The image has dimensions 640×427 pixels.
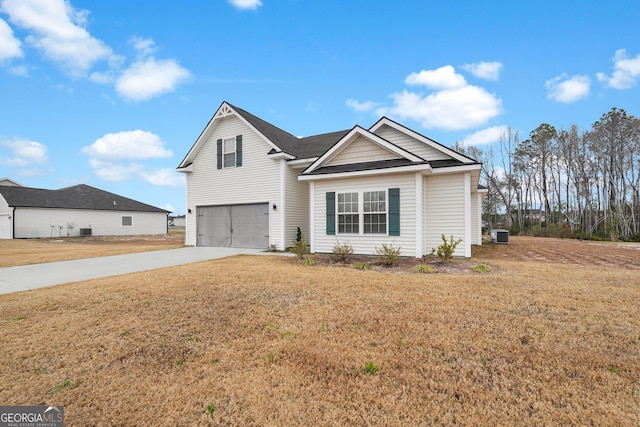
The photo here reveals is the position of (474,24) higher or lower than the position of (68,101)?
higher

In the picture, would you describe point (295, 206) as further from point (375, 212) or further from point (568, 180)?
point (568, 180)

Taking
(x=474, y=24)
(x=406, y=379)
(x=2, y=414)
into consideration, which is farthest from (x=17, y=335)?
(x=474, y=24)

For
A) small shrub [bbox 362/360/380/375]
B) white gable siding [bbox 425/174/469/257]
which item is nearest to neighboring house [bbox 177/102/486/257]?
white gable siding [bbox 425/174/469/257]

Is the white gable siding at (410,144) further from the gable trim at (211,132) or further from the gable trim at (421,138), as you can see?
the gable trim at (211,132)

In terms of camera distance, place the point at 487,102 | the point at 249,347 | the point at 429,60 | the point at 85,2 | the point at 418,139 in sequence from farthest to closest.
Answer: the point at 487,102 → the point at 429,60 → the point at 418,139 → the point at 85,2 → the point at 249,347

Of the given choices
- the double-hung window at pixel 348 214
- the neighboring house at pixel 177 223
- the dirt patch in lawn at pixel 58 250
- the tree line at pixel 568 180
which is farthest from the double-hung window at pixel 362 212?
the neighboring house at pixel 177 223

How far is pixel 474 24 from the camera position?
13180 mm

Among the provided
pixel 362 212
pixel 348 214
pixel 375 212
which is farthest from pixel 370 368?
pixel 348 214

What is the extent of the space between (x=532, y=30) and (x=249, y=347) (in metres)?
16.9

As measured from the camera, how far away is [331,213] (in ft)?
38.5

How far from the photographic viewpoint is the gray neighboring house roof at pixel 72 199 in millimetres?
26094

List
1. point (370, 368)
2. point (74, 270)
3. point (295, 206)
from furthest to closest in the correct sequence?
point (295, 206), point (74, 270), point (370, 368)

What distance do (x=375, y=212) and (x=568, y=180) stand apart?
2962cm

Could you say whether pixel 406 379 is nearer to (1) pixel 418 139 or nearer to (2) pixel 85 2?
(1) pixel 418 139
